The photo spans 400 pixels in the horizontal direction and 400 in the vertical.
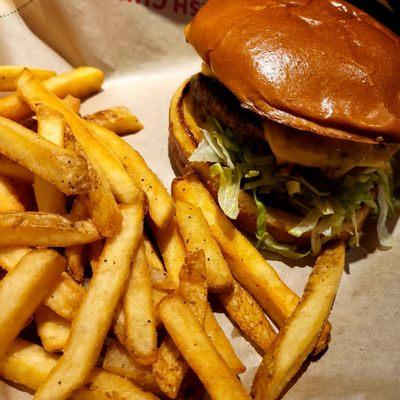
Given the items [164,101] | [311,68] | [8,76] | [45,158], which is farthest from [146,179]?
[164,101]

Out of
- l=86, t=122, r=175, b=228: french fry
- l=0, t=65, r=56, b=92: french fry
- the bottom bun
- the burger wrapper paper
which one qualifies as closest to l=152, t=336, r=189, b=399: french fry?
the burger wrapper paper

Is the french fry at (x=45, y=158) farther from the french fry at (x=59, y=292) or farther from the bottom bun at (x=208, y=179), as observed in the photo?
the bottom bun at (x=208, y=179)

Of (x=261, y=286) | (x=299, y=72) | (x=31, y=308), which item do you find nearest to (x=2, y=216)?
(x=31, y=308)

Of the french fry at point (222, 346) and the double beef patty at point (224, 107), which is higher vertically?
the double beef patty at point (224, 107)

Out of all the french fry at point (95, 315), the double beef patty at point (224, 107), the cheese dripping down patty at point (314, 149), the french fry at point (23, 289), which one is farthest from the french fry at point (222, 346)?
the double beef patty at point (224, 107)

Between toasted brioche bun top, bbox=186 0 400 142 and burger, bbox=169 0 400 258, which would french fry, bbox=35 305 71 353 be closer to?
burger, bbox=169 0 400 258
